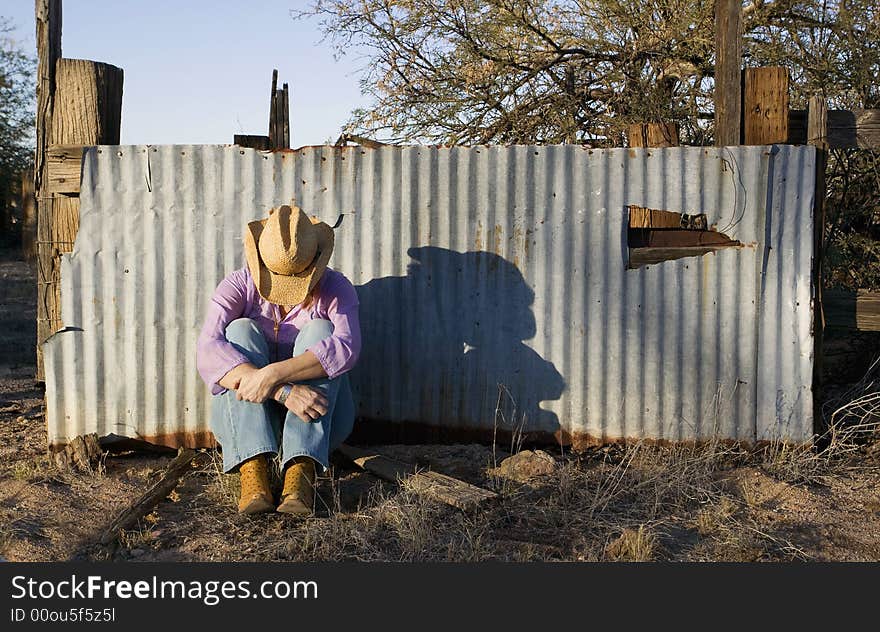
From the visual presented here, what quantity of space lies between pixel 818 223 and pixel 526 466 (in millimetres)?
2458

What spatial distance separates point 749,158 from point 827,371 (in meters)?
2.70

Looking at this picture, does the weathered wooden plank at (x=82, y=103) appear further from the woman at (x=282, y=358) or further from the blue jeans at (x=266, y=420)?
the blue jeans at (x=266, y=420)

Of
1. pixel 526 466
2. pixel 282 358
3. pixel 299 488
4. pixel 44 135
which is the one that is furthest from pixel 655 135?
pixel 44 135

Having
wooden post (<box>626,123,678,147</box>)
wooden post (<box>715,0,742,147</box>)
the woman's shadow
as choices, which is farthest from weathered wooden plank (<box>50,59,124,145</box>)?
wooden post (<box>715,0,742,147</box>)

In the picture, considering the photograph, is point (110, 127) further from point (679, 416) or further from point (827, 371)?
point (827, 371)

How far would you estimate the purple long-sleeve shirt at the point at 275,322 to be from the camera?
4.74 meters

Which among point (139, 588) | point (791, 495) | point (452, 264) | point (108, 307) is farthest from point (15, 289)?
point (791, 495)

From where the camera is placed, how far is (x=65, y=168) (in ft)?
18.9

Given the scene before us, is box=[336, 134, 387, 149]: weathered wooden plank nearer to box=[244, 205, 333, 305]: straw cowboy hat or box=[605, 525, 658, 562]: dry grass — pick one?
box=[244, 205, 333, 305]: straw cowboy hat

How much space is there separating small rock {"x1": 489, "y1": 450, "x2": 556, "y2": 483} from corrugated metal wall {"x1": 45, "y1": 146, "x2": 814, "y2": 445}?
516 millimetres

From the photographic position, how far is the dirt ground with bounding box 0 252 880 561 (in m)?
4.08

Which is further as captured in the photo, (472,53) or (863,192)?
(472,53)

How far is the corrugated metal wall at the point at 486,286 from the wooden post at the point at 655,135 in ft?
0.71

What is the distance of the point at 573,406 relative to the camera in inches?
223
